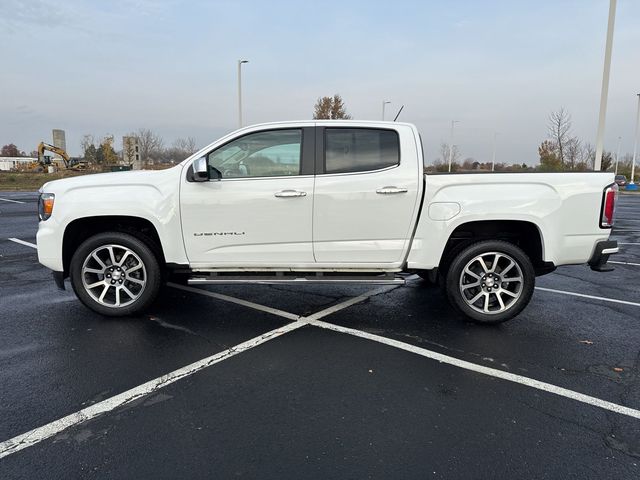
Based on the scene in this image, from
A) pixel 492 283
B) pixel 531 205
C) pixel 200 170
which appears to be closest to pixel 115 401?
pixel 200 170

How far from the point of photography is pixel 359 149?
466 cm

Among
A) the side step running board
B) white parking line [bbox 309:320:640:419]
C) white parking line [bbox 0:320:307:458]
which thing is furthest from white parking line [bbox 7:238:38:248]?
white parking line [bbox 309:320:640:419]

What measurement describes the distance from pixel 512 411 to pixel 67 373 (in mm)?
3309

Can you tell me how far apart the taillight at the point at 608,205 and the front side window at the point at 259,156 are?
3.07 m

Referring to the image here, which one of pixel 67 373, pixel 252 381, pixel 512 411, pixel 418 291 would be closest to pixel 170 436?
pixel 252 381

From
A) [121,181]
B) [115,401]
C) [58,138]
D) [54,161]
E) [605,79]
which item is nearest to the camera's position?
[115,401]

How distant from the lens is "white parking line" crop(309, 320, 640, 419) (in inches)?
123

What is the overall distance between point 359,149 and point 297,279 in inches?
58.7

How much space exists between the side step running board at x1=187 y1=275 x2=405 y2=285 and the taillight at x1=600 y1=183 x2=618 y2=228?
2083 mm

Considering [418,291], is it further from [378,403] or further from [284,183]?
[378,403]

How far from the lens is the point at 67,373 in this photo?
350 centimetres

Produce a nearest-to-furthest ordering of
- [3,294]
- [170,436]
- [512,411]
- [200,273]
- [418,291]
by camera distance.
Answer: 1. [170,436]
2. [512,411]
3. [200,273]
4. [3,294]
5. [418,291]

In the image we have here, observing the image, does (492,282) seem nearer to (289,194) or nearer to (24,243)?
(289,194)

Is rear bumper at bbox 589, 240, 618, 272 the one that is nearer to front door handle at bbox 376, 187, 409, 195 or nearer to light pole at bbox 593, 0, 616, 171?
front door handle at bbox 376, 187, 409, 195
